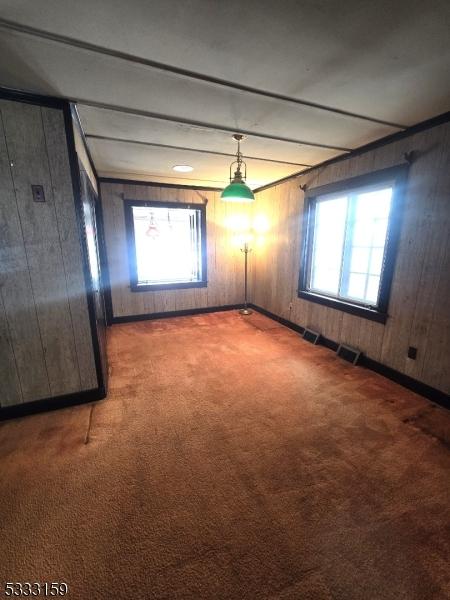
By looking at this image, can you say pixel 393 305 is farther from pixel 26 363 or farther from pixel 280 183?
pixel 26 363

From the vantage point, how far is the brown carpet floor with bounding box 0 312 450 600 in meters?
1.15

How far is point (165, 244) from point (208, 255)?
2.77 ft

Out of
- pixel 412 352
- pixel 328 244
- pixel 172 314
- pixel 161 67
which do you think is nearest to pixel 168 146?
pixel 161 67

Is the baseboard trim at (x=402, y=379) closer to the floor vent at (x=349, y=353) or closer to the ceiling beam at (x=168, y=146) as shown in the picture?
the floor vent at (x=349, y=353)

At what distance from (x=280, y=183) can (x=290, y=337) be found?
8.39ft

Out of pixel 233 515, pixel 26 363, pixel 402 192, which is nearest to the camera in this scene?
pixel 233 515

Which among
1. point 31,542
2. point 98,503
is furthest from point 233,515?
point 31,542

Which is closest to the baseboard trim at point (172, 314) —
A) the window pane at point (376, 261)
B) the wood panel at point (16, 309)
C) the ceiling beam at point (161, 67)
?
the wood panel at point (16, 309)

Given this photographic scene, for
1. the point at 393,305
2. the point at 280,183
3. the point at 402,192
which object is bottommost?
the point at 393,305

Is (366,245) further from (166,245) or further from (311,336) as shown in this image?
(166,245)

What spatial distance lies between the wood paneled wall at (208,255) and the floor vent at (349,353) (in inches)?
103

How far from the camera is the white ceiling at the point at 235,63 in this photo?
1.14m

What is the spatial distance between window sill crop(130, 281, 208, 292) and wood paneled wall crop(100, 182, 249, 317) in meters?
0.07

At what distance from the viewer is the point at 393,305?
2715mm
